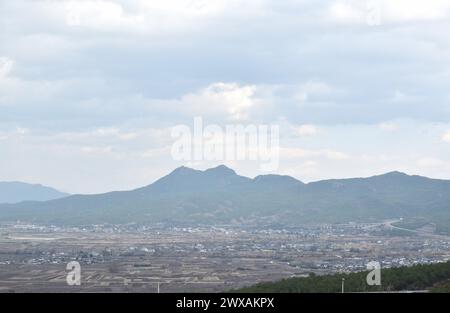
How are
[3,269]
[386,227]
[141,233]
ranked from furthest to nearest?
[386,227], [141,233], [3,269]

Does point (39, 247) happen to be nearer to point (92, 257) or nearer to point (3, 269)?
point (92, 257)

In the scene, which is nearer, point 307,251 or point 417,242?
point 307,251

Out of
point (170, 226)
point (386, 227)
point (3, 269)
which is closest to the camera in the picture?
point (3, 269)

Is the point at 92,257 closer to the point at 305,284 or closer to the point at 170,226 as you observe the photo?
the point at 305,284
